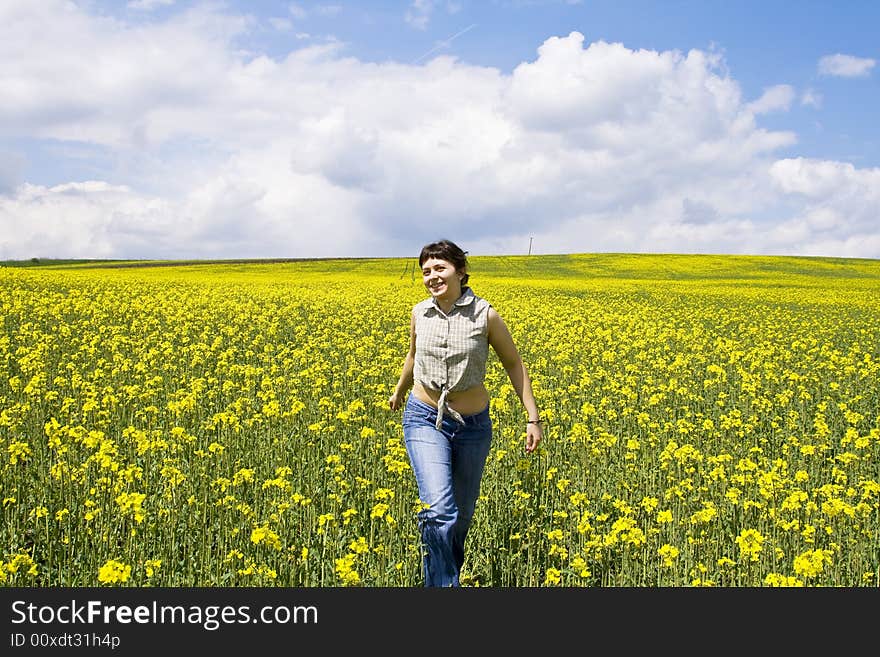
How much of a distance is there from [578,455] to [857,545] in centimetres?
275

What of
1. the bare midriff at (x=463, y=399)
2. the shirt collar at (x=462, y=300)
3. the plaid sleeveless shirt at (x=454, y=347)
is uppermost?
the shirt collar at (x=462, y=300)

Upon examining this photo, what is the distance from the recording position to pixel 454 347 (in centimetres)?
460

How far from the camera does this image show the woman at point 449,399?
4.50m

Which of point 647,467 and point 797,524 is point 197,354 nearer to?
point 647,467

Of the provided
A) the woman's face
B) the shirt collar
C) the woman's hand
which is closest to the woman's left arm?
the woman's hand

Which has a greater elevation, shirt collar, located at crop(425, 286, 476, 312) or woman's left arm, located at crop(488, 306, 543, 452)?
shirt collar, located at crop(425, 286, 476, 312)

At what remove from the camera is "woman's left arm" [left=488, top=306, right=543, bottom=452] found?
469 cm

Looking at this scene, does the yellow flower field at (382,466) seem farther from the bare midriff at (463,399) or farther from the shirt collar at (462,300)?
the shirt collar at (462,300)

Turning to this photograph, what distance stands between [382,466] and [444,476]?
2791 millimetres

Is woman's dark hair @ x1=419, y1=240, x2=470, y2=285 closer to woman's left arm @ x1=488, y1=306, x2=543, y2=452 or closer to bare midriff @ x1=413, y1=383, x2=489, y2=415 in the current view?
woman's left arm @ x1=488, y1=306, x2=543, y2=452

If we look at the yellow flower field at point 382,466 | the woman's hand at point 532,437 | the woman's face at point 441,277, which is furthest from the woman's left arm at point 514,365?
the yellow flower field at point 382,466

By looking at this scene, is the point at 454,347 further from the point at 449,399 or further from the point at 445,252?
the point at 445,252

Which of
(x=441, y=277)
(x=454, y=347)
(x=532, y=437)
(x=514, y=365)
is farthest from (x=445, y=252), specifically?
(x=532, y=437)

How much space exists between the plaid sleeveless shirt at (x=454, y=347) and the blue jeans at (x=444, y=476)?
12cm
